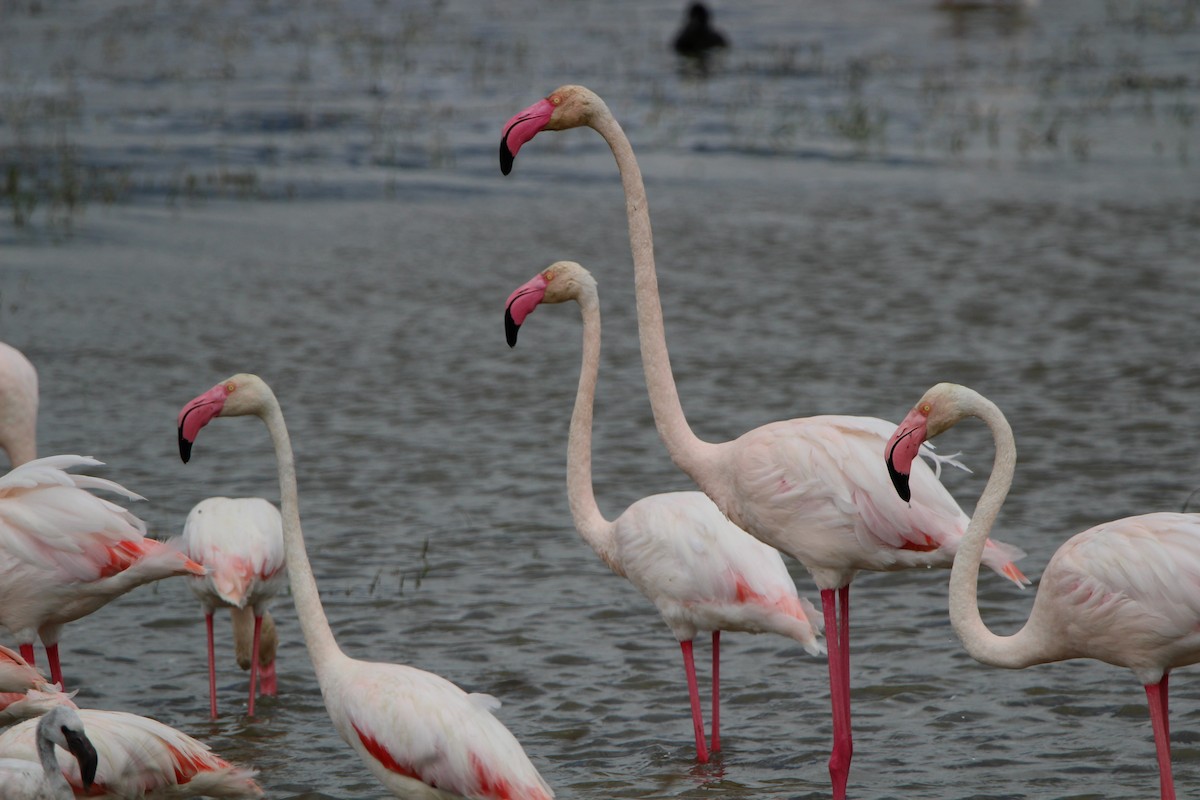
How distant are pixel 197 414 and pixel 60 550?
0.83 metres

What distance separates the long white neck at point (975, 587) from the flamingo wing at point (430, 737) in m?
1.35

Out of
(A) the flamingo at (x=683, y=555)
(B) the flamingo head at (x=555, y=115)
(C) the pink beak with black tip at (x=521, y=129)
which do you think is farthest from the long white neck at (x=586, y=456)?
(C) the pink beak with black tip at (x=521, y=129)

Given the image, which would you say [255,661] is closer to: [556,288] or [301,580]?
[301,580]

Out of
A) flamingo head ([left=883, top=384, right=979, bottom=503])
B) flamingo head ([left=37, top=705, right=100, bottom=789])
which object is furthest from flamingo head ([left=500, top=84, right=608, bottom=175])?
flamingo head ([left=37, top=705, right=100, bottom=789])

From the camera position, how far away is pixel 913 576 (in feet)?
24.4

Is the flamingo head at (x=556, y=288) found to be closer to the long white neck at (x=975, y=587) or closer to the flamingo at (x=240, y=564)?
the flamingo at (x=240, y=564)

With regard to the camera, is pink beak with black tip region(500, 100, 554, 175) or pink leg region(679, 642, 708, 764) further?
pink leg region(679, 642, 708, 764)

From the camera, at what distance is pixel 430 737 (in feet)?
15.2

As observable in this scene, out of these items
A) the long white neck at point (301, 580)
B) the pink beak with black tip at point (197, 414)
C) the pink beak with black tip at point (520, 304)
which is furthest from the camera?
the pink beak with black tip at point (520, 304)

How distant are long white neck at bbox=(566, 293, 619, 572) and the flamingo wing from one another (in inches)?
54.7

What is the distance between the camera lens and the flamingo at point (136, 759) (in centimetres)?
465

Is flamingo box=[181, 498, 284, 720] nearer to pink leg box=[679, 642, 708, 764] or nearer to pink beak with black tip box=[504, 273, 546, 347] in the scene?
pink beak with black tip box=[504, 273, 546, 347]

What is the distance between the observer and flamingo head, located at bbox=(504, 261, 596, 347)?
572cm

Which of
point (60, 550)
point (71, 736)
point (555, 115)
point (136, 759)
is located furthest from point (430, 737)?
point (555, 115)
